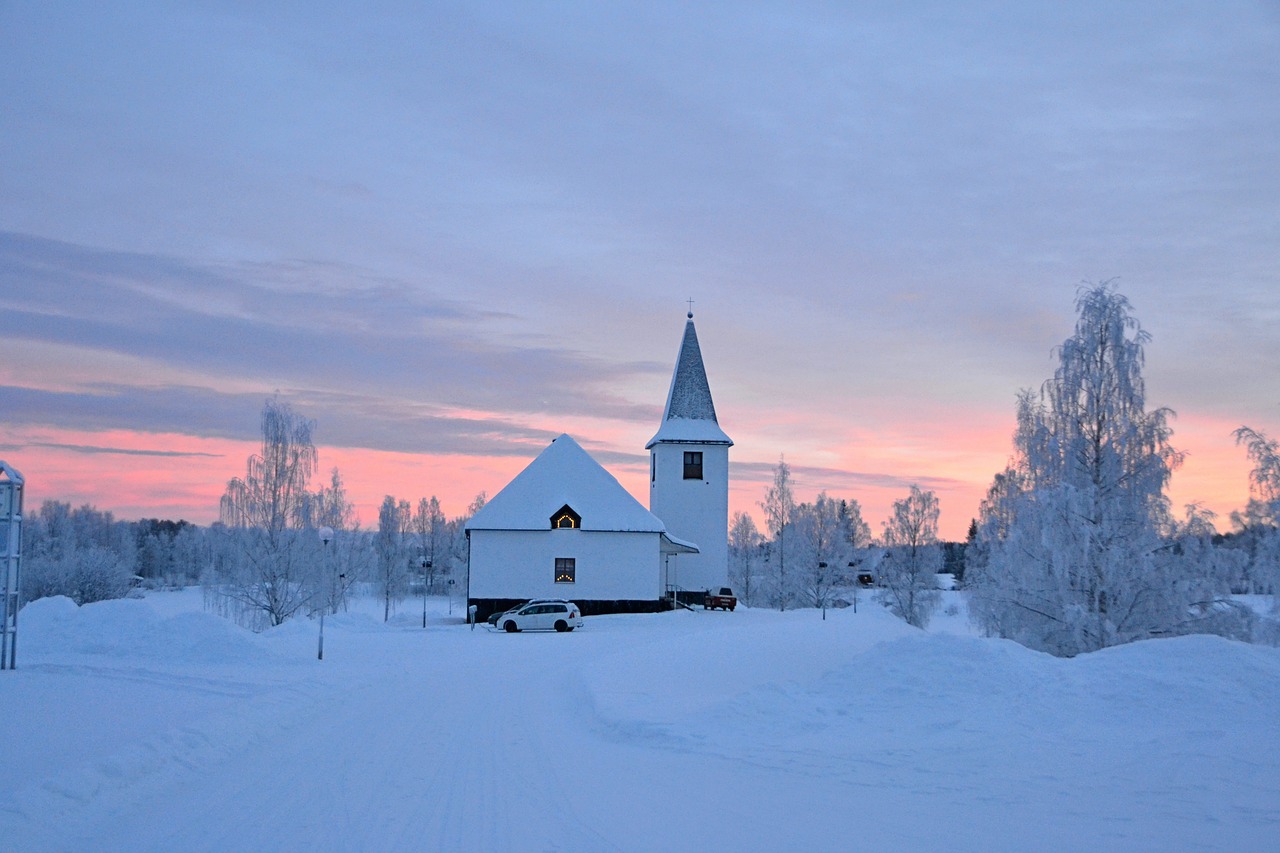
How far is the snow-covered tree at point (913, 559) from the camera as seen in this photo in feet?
189

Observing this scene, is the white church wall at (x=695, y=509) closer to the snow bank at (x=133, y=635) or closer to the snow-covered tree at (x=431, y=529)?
the snow bank at (x=133, y=635)

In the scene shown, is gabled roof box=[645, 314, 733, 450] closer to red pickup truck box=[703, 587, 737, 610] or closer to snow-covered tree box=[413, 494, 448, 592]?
red pickup truck box=[703, 587, 737, 610]

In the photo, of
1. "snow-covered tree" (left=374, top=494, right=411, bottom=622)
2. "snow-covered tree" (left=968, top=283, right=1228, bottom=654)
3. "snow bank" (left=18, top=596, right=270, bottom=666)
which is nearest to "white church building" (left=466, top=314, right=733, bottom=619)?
"snow bank" (left=18, top=596, right=270, bottom=666)

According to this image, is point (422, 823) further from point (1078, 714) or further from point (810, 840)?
point (1078, 714)

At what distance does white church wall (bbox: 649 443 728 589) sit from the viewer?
56.8 m

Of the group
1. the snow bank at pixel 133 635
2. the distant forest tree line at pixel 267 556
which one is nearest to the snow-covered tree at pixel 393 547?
the distant forest tree line at pixel 267 556

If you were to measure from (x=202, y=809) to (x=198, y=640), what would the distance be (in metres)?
17.3

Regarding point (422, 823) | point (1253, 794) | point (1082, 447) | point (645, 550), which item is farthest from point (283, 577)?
point (1253, 794)

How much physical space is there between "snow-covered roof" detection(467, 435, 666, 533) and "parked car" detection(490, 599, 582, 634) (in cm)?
914

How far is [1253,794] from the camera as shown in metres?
10.1

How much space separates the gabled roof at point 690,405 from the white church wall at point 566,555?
8765 mm

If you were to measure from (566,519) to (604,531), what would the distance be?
2.06m

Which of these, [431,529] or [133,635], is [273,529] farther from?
[431,529]

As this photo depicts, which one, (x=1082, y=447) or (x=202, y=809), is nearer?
(x=202, y=809)
